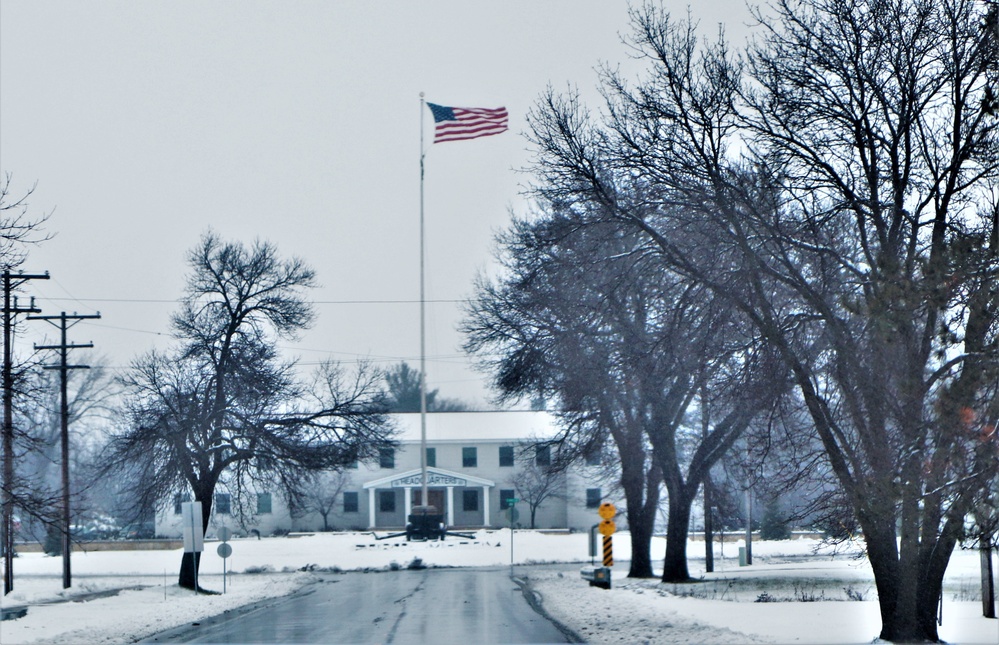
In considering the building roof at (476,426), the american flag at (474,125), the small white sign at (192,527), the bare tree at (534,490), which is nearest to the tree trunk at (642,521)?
the small white sign at (192,527)

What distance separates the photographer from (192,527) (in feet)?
105

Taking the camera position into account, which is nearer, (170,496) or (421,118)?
(170,496)

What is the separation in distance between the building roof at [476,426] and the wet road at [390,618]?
140ft

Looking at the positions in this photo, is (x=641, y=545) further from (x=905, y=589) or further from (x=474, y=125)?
(x=905, y=589)

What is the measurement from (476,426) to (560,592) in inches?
2049

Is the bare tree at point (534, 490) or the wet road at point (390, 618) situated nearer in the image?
the wet road at point (390, 618)

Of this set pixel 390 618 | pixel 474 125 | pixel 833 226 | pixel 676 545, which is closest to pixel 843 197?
pixel 833 226

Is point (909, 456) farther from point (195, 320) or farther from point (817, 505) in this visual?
point (195, 320)

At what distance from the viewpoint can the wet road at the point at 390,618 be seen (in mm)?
19500

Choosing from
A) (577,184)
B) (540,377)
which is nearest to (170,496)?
(540,377)

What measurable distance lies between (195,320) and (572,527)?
45.7 meters

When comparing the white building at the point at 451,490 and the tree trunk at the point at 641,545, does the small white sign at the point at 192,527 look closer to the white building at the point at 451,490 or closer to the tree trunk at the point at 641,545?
the tree trunk at the point at 641,545

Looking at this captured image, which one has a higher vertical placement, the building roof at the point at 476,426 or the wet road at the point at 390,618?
the building roof at the point at 476,426

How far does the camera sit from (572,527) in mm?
76188
